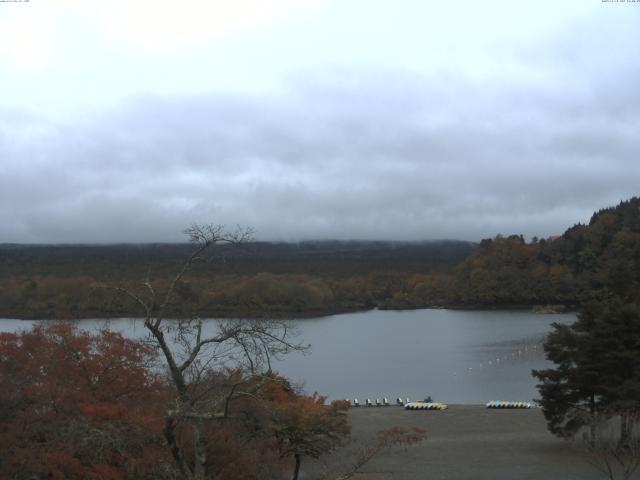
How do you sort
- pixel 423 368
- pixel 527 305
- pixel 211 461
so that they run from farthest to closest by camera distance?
pixel 527 305
pixel 423 368
pixel 211 461

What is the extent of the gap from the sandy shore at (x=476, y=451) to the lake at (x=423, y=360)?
5.55 m

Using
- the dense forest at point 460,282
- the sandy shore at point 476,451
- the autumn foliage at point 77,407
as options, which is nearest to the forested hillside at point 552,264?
the dense forest at point 460,282

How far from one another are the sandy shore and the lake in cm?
555

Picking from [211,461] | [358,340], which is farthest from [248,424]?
[358,340]

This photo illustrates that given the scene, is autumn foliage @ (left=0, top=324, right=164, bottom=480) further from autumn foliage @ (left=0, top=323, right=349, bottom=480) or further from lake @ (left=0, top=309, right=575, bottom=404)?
lake @ (left=0, top=309, right=575, bottom=404)

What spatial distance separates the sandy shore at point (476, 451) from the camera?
55.9 feet

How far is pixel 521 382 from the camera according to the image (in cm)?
3588

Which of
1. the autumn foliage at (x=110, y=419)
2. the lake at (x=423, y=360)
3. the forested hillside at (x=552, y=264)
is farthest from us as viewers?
the forested hillside at (x=552, y=264)

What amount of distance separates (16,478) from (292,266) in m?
131

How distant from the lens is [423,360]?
4766cm

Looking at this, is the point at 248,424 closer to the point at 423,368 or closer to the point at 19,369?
the point at 19,369

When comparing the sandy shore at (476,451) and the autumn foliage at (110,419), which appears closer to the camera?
the autumn foliage at (110,419)

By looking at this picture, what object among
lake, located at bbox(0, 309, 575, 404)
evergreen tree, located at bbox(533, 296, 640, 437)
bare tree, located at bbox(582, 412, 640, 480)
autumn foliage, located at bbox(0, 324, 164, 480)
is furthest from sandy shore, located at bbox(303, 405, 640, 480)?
autumn foliage, located at bbox(0, 324, 164, 480)

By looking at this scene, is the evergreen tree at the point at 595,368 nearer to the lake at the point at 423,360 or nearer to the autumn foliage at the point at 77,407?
the autumn foliage at the point at 77,407
